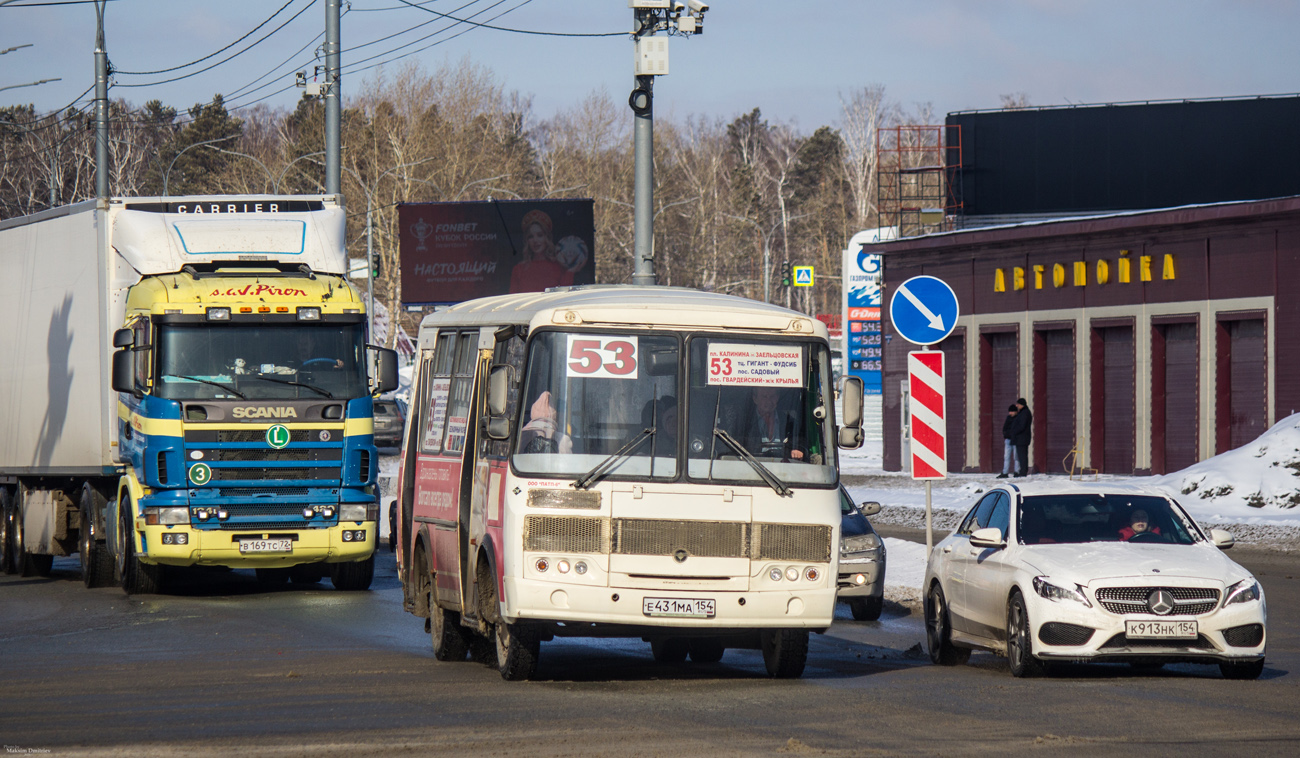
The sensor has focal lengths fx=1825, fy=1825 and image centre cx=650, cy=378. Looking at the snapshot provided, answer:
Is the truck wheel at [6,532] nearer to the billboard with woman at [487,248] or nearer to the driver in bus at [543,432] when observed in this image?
the driver in bus at [543,432]

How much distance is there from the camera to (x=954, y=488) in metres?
34.6

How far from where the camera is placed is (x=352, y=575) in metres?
19.9

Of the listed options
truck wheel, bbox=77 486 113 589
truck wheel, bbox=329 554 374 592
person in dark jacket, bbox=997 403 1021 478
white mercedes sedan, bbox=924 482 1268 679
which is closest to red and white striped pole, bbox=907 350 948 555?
white mercedes sedan, bbox=924 482 1268 679

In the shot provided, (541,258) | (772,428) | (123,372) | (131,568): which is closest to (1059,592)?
(772,428)

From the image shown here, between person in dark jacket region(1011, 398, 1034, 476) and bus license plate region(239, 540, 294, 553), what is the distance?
2097 cm

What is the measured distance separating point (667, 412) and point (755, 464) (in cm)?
65

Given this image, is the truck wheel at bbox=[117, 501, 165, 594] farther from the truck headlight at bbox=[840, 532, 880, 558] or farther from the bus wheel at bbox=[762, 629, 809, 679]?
the bus wheel at bbox=[762, 629, 809, 679]

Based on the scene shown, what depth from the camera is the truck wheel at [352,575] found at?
19844 mm

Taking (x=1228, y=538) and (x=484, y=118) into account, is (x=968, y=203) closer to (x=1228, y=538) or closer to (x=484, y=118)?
(x=1228, y=538)

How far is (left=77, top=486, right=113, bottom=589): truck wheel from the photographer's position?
2010 cm

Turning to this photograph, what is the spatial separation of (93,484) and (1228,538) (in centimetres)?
1278

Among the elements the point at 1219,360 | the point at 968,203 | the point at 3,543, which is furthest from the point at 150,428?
the point at 968,203

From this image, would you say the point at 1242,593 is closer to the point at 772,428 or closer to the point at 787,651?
the point at 787,651

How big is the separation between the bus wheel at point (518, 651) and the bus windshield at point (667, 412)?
1.09 metres
